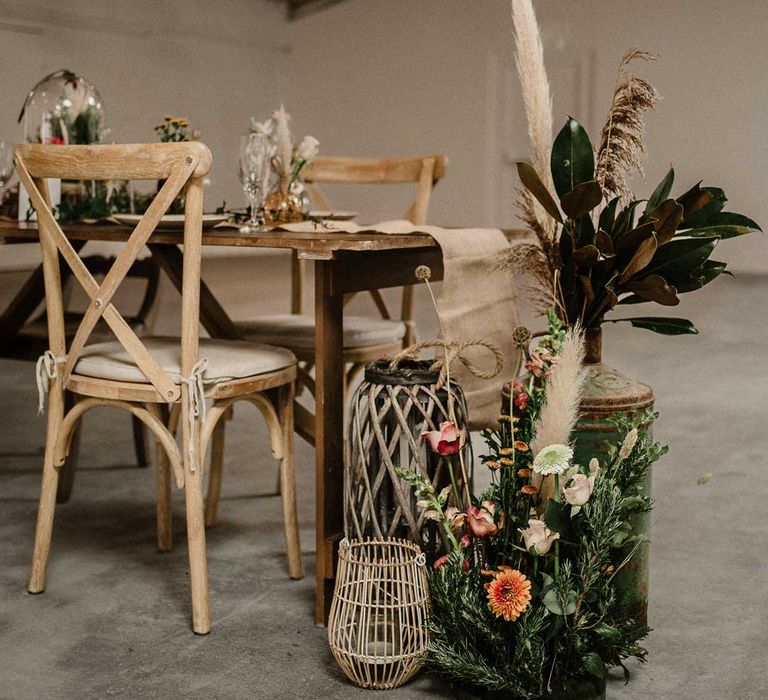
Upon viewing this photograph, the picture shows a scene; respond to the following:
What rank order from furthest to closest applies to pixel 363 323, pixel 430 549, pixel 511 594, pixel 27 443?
1. pixel 27 443
2. pixel 363 323
3. pixel 430 549
4. pixel 511 594

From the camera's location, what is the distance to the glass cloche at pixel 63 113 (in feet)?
10.6

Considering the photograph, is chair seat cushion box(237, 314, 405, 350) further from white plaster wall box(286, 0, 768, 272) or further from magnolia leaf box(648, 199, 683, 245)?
white plaster wall box(286, 0, 768, 272)

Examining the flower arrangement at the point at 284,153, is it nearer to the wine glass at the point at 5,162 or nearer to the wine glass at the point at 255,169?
the wine glass at the point at 255,169

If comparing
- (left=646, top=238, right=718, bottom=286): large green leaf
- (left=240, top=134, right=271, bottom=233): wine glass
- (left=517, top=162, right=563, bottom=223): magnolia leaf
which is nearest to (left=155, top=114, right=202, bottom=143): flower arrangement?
(left=240, top=134, right=271, bottom=233): wine glass

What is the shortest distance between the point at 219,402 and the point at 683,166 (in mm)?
9860

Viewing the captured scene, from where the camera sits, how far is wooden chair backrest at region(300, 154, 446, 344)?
11.5 feet

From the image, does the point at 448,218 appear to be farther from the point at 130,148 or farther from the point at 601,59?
the point at 130,148

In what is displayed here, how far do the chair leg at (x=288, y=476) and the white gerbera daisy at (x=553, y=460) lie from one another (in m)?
0.83

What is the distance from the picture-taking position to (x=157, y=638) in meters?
2.24

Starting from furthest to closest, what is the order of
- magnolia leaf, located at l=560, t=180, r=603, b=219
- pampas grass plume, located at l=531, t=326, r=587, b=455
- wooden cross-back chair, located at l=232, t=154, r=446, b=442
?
wooden cross-back chair, located at l=232, t=154, r=446, b=442 → magnolia leaf, located at l=560, t=180, r=603, b=219 → pampas grass plume, located at l=531, t=326, r=587, b=455

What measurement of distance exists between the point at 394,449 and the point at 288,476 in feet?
1.49

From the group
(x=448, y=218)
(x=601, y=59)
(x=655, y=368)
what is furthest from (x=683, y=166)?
(x=655, y=368)

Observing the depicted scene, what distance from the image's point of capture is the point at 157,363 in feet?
7.54

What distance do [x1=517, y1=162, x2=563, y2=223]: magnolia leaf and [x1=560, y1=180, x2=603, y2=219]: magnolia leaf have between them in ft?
0.15
